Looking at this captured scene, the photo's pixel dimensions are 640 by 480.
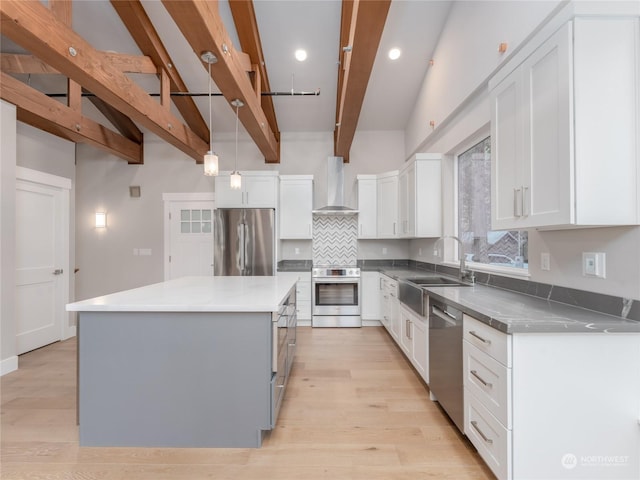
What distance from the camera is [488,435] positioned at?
1.50 meters

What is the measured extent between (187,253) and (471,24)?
4.91 metres

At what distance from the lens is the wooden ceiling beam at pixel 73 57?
1894 mm

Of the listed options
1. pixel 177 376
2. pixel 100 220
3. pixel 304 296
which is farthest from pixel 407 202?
pixel 100 220

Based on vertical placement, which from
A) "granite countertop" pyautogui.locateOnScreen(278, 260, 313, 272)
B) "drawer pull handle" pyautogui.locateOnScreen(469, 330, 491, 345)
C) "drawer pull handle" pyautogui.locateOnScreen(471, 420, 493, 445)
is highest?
"granite countertop" pyautogui.locateOnScreen(278, 260, 313, 272)

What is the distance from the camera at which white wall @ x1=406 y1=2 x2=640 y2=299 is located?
1439 millimetres

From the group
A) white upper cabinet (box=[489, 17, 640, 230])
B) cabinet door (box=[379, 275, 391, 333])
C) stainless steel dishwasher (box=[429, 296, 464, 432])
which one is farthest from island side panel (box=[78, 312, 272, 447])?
cabinet door (box=[379, 275, 391, 333])

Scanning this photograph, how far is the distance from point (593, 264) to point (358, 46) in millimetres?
2255

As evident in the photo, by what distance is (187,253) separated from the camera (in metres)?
5.00

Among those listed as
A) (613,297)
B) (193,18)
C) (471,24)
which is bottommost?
(613,297)

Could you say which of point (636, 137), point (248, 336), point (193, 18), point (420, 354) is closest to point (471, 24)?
point (636, 137)

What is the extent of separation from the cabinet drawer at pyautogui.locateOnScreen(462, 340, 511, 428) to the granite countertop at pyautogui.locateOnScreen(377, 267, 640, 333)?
201mm

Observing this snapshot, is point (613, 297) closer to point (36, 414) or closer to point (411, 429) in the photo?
point (411, 429)

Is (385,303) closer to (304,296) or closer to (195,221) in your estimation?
(304,296)

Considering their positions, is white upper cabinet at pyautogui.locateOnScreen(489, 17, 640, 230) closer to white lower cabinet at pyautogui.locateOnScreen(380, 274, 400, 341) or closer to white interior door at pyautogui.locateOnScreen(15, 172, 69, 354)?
white lower cabinet at pyautogui.locateOnScreen(380, 274, 400, 341)
